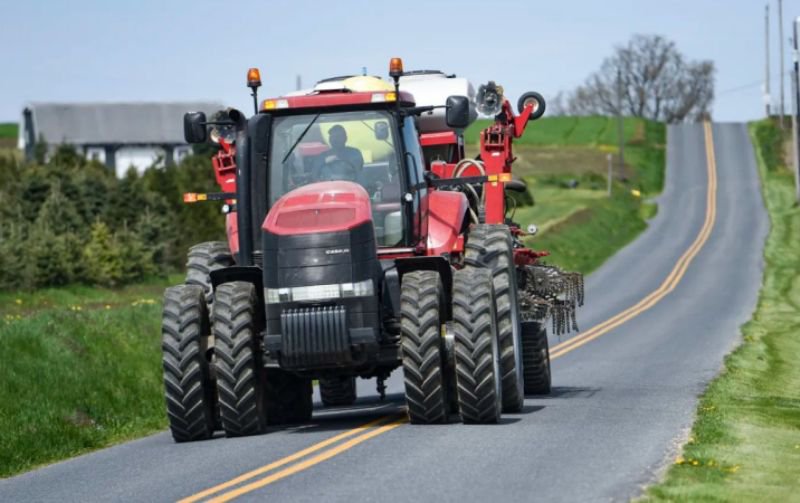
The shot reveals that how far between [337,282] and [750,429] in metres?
4.32

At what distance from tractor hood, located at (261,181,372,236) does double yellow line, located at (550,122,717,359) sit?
51.6 ft

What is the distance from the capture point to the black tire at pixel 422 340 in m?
14.5

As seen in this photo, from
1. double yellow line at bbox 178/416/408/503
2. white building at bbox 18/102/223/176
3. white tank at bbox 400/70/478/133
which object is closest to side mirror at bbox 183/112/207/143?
double yellow line at bbox 178/416/408/503

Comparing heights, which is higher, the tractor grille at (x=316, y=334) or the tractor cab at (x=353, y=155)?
the tractor cab at (x=353, y=155)

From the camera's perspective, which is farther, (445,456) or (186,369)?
(186,369)

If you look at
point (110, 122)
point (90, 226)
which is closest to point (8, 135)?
point (110, 122)

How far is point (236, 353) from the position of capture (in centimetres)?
1460

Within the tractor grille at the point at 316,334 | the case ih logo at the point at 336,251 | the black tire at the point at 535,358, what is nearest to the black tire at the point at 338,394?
the black tire at the point at 535,358

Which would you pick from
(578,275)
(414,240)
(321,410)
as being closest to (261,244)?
(414,240)

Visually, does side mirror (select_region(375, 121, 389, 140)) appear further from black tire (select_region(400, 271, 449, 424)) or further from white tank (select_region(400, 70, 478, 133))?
white tank (select_region(400, 70, 478, 133))

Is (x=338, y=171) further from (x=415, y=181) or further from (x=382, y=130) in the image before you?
(x=415, y=181)

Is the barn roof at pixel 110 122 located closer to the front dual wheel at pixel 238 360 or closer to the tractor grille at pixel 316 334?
the front dual wheel at pixel 238 360

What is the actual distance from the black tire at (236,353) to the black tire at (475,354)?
1.95 m

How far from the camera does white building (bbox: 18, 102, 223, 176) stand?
107 meters
